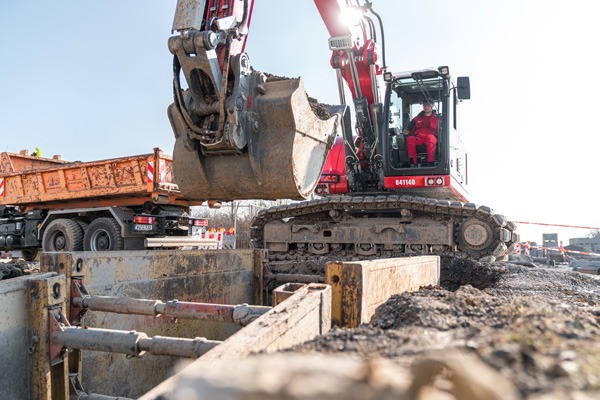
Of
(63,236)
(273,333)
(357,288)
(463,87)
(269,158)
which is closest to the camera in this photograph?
(273,333)

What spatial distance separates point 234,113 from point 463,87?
4.27 meters

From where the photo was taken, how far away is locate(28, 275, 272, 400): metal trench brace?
2928 mm

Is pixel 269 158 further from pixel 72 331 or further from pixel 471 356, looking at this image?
pixel 471 356

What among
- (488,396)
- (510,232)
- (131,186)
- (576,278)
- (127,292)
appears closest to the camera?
(488,396)

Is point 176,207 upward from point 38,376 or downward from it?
upward

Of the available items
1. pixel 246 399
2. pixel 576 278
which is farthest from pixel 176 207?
pixel 246 399

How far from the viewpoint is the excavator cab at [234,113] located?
15.2ft

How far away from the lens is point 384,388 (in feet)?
3.02

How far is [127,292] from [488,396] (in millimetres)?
3870

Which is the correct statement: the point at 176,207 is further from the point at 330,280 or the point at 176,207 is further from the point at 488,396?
the point at 488,396

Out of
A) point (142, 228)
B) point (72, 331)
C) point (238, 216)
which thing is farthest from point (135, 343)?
point (238, 216)

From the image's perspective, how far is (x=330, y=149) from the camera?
538 cm

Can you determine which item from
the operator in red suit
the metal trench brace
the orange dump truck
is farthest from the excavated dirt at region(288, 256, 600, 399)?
the orange dump truck

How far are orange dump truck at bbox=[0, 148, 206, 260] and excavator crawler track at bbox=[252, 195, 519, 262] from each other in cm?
234
